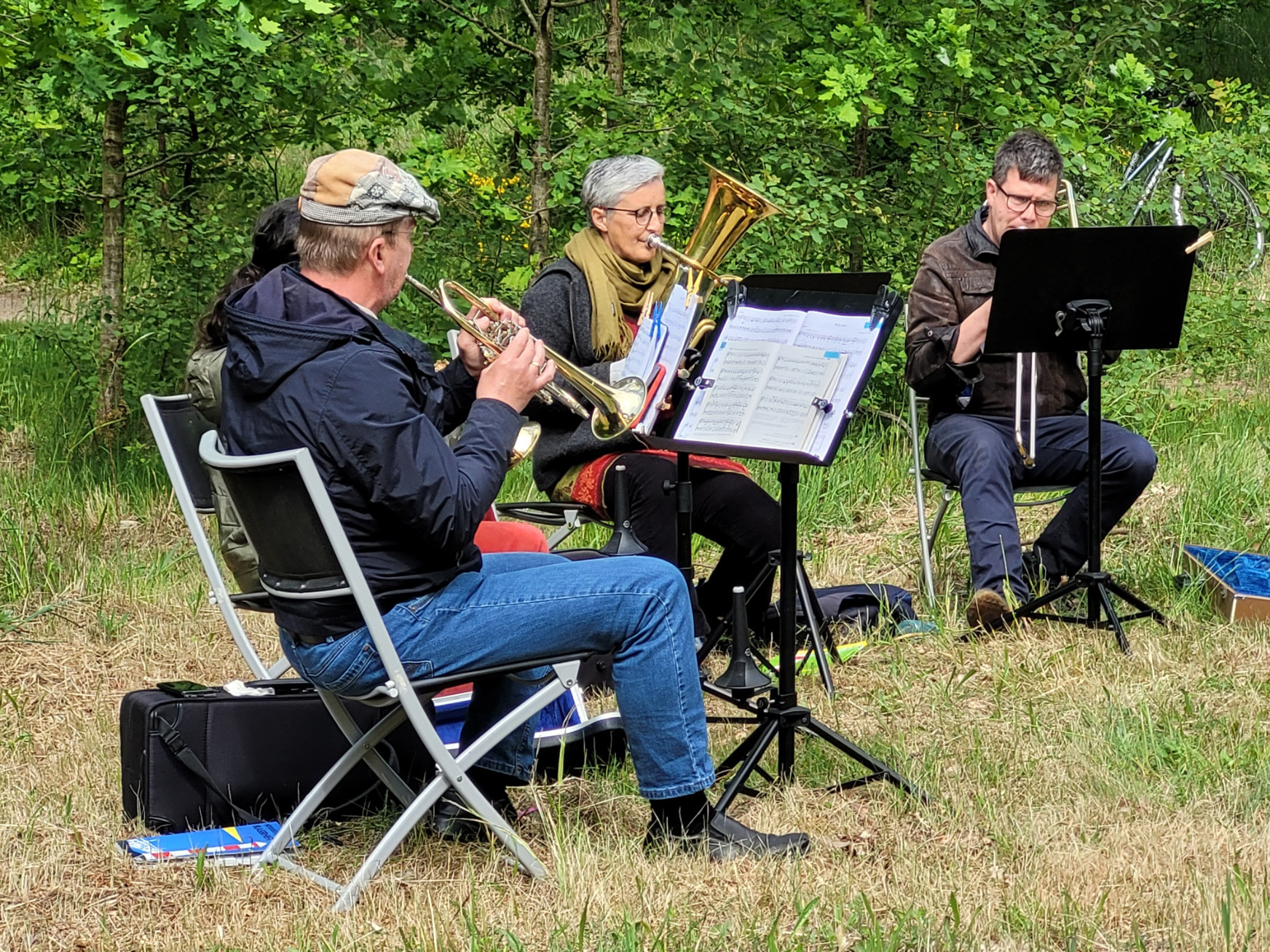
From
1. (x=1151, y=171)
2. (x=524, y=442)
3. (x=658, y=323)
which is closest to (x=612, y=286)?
(x=658, y=323)

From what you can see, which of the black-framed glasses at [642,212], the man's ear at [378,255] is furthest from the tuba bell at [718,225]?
the man's ear at [378,255]

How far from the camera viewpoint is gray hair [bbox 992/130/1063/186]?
4828mm

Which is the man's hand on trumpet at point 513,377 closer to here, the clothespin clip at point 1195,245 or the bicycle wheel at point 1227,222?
the clothespin clip at point 1195,245

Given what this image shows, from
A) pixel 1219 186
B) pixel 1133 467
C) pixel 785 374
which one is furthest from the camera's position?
pixel 1219 186

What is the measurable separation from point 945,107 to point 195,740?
4637 millimetres

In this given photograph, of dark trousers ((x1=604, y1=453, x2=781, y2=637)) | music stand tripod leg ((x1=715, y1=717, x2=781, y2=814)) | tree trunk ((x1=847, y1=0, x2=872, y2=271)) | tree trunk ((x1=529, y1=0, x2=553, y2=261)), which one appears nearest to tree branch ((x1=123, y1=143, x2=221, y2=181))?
tree trunk ((x1=529, y1=0, x2=553, y2=261))

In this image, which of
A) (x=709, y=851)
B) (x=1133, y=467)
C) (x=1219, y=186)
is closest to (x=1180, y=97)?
(x=1219, y=186)

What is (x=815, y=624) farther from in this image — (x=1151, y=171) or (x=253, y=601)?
(x=1151, y=171)

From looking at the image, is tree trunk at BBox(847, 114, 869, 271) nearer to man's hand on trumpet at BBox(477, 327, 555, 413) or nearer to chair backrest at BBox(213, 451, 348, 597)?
man's hand on trumpet at BBox(477, 327, 555, 413)

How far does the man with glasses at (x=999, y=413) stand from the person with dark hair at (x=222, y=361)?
204 centimetres

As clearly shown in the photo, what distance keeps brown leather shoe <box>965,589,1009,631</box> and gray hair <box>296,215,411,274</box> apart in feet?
7.79

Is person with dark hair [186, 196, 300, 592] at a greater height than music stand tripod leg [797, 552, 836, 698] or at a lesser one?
greater

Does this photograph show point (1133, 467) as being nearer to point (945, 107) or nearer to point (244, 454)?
point (945, 107)

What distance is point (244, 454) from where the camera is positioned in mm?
2871
